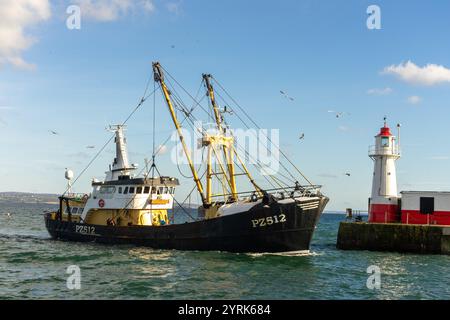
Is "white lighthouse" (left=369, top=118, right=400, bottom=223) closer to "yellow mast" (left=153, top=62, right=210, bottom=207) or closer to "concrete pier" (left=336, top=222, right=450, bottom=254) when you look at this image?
"concrete pier" (left=336, top=222, right=450, bottom=254)

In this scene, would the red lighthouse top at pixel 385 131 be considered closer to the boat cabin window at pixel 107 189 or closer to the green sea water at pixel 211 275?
the green sea water at pixel 211 275

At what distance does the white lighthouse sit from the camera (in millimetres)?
40000

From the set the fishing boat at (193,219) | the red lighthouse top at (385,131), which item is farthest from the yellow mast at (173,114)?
the red lighthouse top at (385,131)

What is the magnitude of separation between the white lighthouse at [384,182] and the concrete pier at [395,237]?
80.3 inches

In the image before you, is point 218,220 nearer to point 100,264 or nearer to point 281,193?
point 281,193

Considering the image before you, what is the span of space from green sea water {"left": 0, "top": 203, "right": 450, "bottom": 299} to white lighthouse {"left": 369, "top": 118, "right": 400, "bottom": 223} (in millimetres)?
4870

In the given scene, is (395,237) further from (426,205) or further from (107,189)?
(107,189)

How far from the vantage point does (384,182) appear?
40062 mm

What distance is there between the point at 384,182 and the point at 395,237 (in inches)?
188

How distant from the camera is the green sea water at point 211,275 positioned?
2116 cm

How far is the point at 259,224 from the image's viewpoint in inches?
1236

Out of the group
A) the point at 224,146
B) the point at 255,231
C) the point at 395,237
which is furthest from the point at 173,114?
the point at 395,237

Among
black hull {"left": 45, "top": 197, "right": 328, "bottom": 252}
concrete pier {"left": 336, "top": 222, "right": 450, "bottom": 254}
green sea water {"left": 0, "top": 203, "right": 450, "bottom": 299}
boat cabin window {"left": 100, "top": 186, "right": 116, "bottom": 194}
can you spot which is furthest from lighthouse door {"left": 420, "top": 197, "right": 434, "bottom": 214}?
boat cabin window {"left": 100, "top": 186, "right": 116, "bottom": 194}
